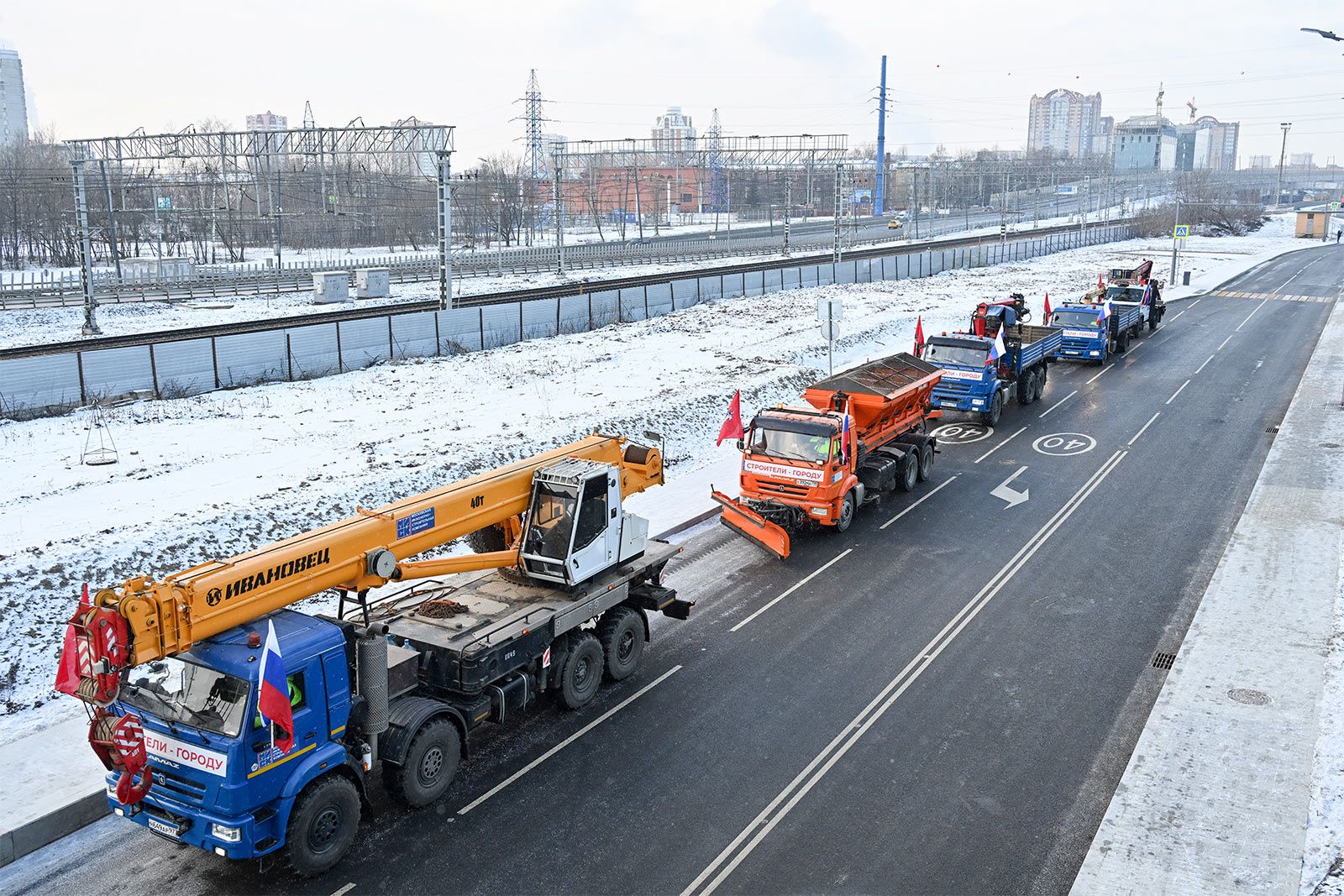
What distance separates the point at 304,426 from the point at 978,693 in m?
17.6

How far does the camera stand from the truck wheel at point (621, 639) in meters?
13.6

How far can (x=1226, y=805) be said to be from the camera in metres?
10.8

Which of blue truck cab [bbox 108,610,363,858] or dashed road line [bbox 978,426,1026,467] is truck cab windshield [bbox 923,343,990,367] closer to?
dashed road line [bbox 978,426,1026,467]

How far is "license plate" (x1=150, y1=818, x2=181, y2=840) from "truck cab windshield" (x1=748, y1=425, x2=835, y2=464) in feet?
40.3

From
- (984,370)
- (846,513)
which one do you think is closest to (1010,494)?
(846,513)

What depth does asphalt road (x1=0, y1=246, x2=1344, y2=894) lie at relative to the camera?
1000cm

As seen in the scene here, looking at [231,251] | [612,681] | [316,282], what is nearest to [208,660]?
[612,681]

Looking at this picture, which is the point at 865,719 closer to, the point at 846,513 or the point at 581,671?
the point at 581,671

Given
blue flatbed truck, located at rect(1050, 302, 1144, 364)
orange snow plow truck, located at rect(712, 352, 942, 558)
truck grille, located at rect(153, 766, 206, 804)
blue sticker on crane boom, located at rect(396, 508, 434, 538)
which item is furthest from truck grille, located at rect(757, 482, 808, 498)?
blue flatbed truck, located at rect(1050, 302, 1144, 364)

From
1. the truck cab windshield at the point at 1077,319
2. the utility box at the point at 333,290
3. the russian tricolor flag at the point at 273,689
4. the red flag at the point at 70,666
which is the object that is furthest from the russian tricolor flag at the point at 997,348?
the utility box at the point at 333,290

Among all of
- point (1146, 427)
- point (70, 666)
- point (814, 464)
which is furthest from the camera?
point (1146, 427)

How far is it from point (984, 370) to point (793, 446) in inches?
409

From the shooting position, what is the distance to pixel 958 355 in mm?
28016

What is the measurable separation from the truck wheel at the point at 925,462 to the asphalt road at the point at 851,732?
0.57 m
